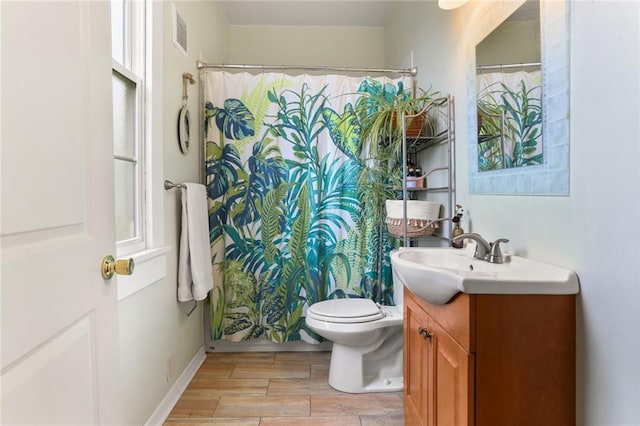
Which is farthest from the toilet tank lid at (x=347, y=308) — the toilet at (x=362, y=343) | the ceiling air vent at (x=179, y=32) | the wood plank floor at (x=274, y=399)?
the ceiling air vent at (x=179, y=32)

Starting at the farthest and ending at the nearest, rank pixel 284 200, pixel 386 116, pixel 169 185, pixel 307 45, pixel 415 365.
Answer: pixel 307 45 < pixel 284 200 < pixel 386 116 < pixel 169 185 < pixel 415 365

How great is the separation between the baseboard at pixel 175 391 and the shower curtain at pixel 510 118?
1.83 m

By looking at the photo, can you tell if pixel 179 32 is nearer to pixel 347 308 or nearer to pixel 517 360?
pixel 347 308

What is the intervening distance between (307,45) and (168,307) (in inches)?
99.4

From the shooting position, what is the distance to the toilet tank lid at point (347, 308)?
6.70 ft

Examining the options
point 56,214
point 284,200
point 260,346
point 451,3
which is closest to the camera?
point 56,214

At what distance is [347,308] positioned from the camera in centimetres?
215

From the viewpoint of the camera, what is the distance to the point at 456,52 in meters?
1.79

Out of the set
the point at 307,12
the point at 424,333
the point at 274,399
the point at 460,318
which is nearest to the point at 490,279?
the point at 460,318

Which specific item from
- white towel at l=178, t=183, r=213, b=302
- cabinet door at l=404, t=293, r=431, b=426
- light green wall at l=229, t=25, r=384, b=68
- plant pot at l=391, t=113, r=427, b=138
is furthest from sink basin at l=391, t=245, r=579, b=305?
light green wall at l=229, t=25, r=384, b=68

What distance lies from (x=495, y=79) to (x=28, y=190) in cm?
149

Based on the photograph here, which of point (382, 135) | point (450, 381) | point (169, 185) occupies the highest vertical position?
point (382, 135)

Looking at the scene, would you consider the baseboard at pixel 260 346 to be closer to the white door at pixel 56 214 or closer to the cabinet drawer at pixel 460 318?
the cabinet drawer at pixel 460 318

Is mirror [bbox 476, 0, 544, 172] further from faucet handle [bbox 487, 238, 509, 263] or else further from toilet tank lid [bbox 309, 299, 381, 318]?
toilet tank lid [bbox 309, 299, 381, 318]
